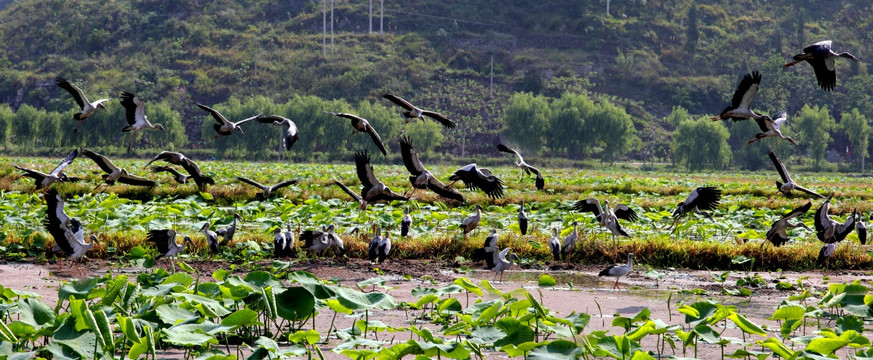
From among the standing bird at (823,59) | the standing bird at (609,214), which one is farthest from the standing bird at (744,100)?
the standing bird at (609,214)

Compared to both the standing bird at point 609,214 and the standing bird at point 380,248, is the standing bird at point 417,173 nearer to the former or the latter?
the standing bird at point 380,248

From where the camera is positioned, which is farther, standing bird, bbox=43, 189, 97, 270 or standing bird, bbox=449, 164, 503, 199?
standing bird, bbox=449, 164, 503, 199

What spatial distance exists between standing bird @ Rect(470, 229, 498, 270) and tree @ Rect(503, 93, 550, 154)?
64.2 m

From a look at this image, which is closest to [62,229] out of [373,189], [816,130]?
[373,189]

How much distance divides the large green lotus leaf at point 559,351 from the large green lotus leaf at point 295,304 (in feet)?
5.16

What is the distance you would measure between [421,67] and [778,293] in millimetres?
93366

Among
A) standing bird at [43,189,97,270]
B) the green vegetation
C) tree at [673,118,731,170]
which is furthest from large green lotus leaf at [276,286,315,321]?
tree at [673,118,731,170]

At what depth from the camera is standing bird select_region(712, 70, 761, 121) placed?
10.3 m

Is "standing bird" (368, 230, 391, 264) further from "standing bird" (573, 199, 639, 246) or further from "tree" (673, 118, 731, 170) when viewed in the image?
"tree" (673, 118, 731, 170)

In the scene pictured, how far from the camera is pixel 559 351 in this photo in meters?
4.59

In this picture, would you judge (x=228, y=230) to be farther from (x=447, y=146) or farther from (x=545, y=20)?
(x=545, y=20)

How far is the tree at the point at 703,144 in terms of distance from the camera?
232 ft

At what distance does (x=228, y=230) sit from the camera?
11336 millimetres

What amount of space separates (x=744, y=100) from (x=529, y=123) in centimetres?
6493
